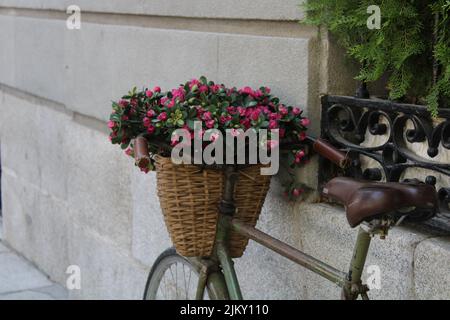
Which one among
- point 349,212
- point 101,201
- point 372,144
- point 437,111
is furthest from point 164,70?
point 349,212

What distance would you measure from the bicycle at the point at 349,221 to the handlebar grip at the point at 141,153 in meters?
0.34

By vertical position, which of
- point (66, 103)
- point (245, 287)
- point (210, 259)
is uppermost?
point (66, 103)

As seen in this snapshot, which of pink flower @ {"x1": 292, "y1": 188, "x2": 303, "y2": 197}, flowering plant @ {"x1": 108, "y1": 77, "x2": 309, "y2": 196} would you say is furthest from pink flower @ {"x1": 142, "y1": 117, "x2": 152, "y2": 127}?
pink flower @ {"x1": 292, "y1": 188, "x2": 303, "y2": 197}

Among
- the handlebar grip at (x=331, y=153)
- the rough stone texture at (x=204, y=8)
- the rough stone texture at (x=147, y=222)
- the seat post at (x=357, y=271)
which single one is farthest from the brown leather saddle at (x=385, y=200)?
the rough stone texture at (x=147, y=222)

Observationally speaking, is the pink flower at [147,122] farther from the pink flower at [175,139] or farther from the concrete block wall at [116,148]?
the concrete block wall at [116,148]

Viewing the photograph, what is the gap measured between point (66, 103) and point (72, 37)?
44 centimetres

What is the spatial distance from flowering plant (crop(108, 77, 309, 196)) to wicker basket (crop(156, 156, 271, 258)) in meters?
0.11

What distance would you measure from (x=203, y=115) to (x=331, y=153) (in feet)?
1.63

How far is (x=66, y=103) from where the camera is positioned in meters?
5.66

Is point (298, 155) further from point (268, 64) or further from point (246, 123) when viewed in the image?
point (268, 64)

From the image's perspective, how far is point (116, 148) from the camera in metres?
5.02

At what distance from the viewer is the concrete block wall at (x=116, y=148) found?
3.47 meters

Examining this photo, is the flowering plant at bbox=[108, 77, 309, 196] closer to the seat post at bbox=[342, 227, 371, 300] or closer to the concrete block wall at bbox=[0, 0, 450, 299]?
the concrete block wall at bbox=[0, 0, 450, 299]

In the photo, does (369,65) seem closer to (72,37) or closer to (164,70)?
(164,70)
